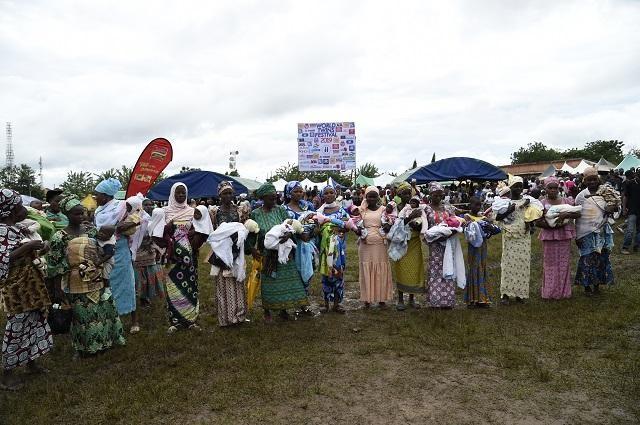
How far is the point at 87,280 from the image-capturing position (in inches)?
187

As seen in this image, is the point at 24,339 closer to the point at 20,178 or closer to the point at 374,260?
the point at 374,260

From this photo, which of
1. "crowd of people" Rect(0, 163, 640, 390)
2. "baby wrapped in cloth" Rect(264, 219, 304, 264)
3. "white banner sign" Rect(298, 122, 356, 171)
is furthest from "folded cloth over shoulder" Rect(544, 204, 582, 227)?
"white banner sign" Rect(298, 122, 356, 171)

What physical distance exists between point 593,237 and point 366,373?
4.56m

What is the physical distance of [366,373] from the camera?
4262 mm

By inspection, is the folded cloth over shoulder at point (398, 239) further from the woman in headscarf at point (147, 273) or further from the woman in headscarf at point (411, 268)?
the woman in headscarf at point (147, 273)

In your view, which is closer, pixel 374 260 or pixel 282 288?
pixel 282 288

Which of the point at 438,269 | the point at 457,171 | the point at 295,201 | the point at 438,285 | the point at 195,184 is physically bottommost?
the point at 438,285

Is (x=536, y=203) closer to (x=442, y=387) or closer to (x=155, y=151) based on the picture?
(x=442, y=387)

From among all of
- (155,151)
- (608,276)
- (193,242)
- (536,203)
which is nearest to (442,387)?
(193,242)

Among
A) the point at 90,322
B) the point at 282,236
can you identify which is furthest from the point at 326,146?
the point at 90,322

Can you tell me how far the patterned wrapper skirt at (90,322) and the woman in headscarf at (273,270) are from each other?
72.3 inches

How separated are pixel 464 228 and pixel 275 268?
277 centimetres

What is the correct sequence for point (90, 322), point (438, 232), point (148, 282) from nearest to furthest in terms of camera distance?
point (90, 322)
point (438, 232)
point (148, 282)

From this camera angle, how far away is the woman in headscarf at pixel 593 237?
667 cm
